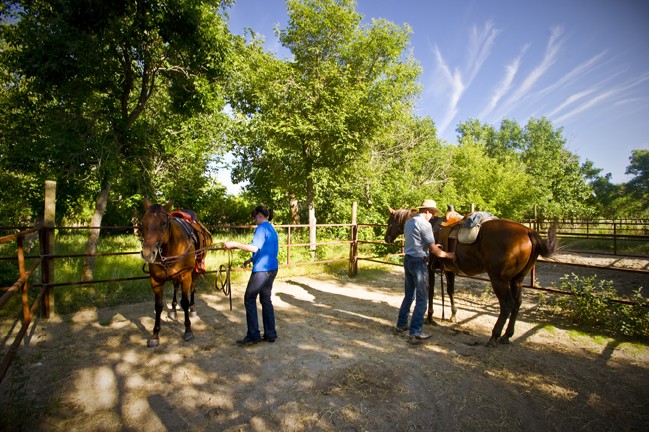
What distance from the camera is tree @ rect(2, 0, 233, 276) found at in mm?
6203

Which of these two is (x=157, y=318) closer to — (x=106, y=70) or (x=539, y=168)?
(x=106, y=70)

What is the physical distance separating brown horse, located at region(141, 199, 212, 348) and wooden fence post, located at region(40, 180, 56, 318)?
6.93ft

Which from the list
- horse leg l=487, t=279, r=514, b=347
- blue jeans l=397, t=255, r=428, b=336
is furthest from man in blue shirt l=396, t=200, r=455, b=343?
horse leg l=487, t=279, r=514, b=347

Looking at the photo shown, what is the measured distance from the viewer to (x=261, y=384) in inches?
134

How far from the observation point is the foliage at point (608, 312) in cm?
473

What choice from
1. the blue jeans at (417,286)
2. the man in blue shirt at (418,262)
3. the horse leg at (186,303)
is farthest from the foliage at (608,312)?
the horse leg at (186,303)

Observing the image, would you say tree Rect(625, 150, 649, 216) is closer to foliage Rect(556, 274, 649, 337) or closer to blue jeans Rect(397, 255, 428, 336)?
foliage Rect(556, 274, 649, 337)

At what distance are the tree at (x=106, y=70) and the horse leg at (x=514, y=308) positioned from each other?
788 cm

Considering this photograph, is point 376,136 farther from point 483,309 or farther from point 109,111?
point 109,111

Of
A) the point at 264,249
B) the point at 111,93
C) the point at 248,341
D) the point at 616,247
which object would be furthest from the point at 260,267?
the point at 616,247

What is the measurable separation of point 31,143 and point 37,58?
1727 millimetres

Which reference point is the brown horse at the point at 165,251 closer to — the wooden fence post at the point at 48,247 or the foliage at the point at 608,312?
the wooden fence post at the point at 48,247

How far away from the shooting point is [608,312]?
17.1ft

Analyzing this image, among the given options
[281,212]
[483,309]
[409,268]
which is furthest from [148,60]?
[281,212]
